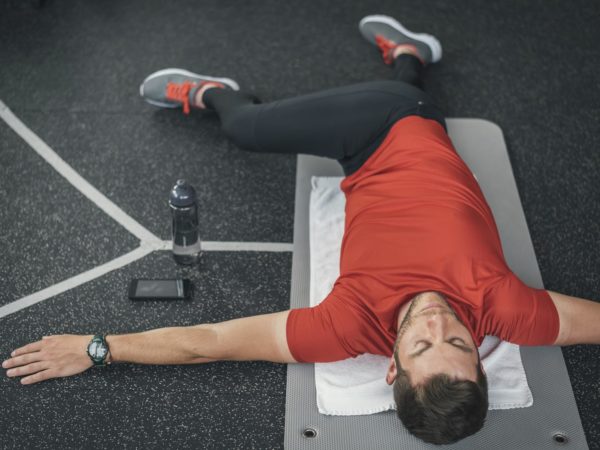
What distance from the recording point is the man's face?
5.61 feet

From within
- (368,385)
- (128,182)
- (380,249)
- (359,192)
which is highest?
(128,182)

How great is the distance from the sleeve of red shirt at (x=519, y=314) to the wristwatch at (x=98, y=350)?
3.53 ft

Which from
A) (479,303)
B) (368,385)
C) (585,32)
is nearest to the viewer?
(479,303)

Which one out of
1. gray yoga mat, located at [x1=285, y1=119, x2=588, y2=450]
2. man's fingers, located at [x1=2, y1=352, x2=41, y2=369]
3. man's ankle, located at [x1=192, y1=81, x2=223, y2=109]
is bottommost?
gray yoga mat, located at [x1=285, y1=119, x2=588, y2=450]

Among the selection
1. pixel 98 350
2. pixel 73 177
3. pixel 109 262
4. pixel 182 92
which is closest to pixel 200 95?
pixel 182 92

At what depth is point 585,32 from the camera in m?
3.42

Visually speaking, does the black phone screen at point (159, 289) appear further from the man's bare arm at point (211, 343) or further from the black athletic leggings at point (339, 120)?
the black athletic leggings at point (339, 120)

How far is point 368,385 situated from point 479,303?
40 centimetres

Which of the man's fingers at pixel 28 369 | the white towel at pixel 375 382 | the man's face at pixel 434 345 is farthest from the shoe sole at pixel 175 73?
the man's face at pixel 434 345

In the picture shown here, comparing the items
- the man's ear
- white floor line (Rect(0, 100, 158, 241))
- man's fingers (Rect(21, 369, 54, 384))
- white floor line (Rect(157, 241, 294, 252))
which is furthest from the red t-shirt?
white floor line (Rect(0, 100, 158, 241))

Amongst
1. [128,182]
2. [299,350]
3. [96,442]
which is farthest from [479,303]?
[128,182]

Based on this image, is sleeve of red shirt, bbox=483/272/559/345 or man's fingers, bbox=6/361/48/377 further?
man's fingers, bbox=6/361/48/377

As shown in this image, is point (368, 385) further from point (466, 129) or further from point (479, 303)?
point (466, 129)

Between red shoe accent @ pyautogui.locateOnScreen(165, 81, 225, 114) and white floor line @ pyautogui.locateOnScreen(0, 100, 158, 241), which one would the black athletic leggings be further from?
white floor line @ pyautogui.locateOnScreen(0, 100, 158, 241)
